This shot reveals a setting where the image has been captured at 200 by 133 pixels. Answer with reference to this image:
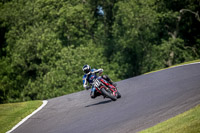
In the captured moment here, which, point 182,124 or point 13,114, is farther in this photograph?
point 13,114

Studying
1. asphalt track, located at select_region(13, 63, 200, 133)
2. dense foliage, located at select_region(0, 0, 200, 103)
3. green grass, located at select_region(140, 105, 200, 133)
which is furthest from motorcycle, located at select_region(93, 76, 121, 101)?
dense foliage, located at select_region(0, 0, 200, 103)

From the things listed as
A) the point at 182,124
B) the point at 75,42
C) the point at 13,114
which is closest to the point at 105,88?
the point at 13,114

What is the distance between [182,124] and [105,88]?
207 inches

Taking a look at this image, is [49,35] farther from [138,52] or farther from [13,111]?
[13,111]

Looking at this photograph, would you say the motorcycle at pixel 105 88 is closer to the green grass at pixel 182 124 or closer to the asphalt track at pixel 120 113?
the asphalt track at pixel 120 113

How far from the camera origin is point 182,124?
270 inches

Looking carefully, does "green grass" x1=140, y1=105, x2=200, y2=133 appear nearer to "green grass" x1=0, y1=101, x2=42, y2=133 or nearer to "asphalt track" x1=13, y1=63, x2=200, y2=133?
"asphalt track" x1=13, y1=63, x2=200, y2=133

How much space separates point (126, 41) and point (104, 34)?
683 cm

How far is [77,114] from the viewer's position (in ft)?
37.2

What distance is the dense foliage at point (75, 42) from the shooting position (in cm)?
3928

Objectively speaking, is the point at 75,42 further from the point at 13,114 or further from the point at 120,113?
the point at 120,113

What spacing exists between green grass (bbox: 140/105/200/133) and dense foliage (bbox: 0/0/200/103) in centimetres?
3057

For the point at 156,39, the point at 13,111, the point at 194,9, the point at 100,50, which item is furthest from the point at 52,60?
the point at 13,111

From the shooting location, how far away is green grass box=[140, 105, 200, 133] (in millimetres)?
6333
